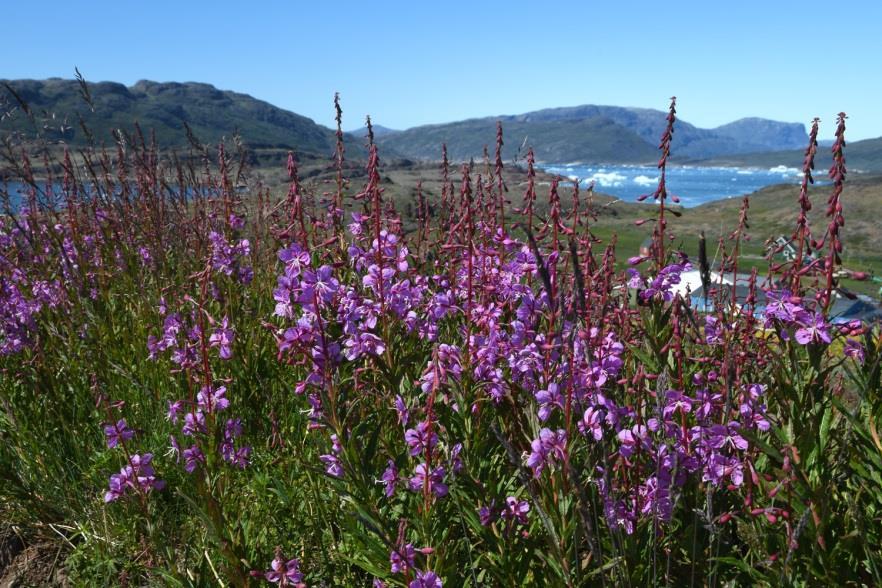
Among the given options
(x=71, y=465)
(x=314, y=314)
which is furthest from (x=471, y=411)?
(x=71, y=465)

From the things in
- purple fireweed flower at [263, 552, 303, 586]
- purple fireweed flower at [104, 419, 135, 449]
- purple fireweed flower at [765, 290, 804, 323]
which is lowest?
purple fireweed flower at [263, 552, 303, 586]

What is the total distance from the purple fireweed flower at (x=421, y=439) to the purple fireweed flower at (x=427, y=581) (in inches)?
15.8

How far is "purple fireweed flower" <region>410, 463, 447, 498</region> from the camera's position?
2168 millimetres

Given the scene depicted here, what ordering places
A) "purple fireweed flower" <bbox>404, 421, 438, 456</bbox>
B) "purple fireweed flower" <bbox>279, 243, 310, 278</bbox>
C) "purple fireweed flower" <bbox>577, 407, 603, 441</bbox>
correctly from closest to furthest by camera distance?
"purple fireweed flower" <bbox>577, 407, 603, 441</bbox>, "purple fireweed flower" <bbox>404, 421, 438, 456</bbox>, "purple fireweed flower" <bbox>279, 243, 310, 278</bbox>

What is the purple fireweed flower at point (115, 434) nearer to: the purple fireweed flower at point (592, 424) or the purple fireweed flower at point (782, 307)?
the purple fireweed flower at point (592, 424)

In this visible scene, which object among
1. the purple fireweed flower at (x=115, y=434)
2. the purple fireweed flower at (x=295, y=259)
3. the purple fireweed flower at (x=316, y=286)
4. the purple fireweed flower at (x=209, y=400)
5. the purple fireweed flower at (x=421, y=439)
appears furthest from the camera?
the purple fireweed flower at (x=115, y=434)

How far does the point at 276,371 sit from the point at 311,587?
1798 millimetres

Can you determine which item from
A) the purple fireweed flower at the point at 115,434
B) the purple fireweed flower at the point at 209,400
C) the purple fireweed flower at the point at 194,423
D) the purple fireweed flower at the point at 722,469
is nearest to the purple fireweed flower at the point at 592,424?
the purple fireweed flower at the point at 722,469

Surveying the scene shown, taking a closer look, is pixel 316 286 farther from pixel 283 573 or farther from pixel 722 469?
pixel 722 469

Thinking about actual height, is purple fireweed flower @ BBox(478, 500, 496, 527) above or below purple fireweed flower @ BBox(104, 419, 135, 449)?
below

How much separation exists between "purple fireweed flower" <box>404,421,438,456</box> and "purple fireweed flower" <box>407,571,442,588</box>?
1.32 feet

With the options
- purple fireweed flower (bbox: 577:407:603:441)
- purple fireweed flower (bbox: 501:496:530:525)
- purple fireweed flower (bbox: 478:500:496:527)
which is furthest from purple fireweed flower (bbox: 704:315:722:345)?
purple fireweed flower (bbox: 478:500:496:527)

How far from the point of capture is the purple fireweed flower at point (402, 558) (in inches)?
78.2

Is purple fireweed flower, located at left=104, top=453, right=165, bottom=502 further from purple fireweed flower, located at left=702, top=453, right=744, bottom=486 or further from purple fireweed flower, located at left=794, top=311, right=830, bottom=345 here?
purple fireweed flower, located at left=794, top=311, right=830, bottom=345
